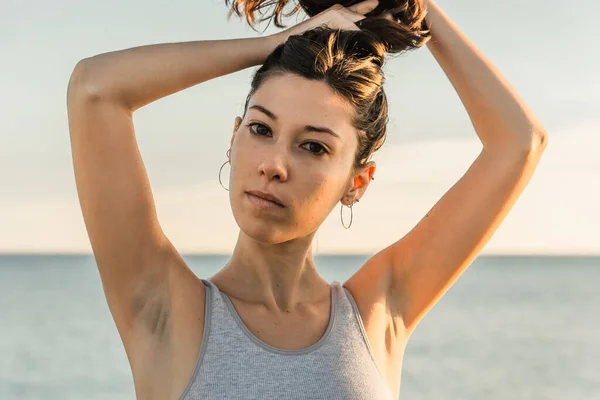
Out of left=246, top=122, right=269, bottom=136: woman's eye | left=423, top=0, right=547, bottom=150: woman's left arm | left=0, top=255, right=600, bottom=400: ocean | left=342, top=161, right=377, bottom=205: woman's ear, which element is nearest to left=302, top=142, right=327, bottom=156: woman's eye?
left=246, top=122, right=269, bottom=136: woman's eye

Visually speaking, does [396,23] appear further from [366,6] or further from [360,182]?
[360,182]

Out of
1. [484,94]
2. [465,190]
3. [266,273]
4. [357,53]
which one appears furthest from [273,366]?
[484,94]

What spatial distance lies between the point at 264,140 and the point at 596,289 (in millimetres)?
35923

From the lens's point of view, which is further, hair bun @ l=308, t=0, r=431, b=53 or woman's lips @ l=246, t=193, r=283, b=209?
hair bun @ l=308, t=0, r=431, b=53

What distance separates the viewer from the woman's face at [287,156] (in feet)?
7.66

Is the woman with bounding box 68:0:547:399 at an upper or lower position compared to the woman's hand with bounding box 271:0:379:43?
lower

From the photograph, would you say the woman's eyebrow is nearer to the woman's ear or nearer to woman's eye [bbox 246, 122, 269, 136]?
woman's eye [bbox 246, 122, 269, 136]

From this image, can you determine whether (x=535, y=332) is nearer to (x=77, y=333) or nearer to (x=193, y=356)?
(x=77, y=333)

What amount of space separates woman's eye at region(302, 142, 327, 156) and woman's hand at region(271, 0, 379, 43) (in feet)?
1.07

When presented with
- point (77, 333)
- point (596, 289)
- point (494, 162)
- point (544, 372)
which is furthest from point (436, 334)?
point (596, 289)

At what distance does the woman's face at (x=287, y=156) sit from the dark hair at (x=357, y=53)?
5 centimetres

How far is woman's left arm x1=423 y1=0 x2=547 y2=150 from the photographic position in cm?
267

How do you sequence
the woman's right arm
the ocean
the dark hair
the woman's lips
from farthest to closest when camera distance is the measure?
1. the ocean
2. the dark hair
3. the woman's lips
4. the woman's right arm

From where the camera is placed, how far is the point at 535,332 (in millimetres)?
19609
